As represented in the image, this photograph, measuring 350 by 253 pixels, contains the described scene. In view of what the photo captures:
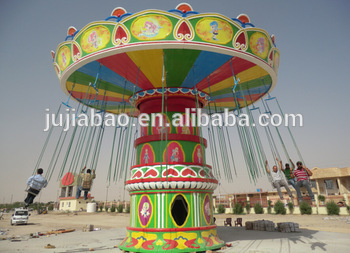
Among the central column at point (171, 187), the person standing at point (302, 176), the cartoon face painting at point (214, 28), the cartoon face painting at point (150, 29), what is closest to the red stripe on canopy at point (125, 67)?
the central column at point (171, 187)

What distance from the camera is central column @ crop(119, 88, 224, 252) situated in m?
8.34

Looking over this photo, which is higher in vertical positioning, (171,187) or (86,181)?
(86,181)

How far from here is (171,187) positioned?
8.63 m

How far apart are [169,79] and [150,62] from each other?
1.39 metres

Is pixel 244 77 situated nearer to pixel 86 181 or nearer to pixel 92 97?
pixel 92 97

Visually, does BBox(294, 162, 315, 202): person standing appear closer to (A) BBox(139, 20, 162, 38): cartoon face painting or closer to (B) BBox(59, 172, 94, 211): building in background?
(A) BBox(139, 20, 162, 38): cartoon face painting

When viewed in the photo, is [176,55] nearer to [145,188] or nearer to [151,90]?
[151,90]

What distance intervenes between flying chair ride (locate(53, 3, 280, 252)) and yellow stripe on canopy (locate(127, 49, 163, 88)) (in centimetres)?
3

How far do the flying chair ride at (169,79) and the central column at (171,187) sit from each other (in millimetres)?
34

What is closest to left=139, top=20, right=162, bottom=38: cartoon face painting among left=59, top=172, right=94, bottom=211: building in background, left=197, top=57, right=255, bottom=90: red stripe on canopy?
left=197, top=57, right=255, bottom=90: red stripe on canopy

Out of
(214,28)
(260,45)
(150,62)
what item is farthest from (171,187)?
(260,45)

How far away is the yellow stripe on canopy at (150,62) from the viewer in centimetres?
779

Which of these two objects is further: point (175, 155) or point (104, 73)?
point (175, 155)

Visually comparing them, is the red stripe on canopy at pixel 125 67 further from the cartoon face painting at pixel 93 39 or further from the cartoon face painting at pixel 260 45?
the cartoon face painting at pixel 260 45
